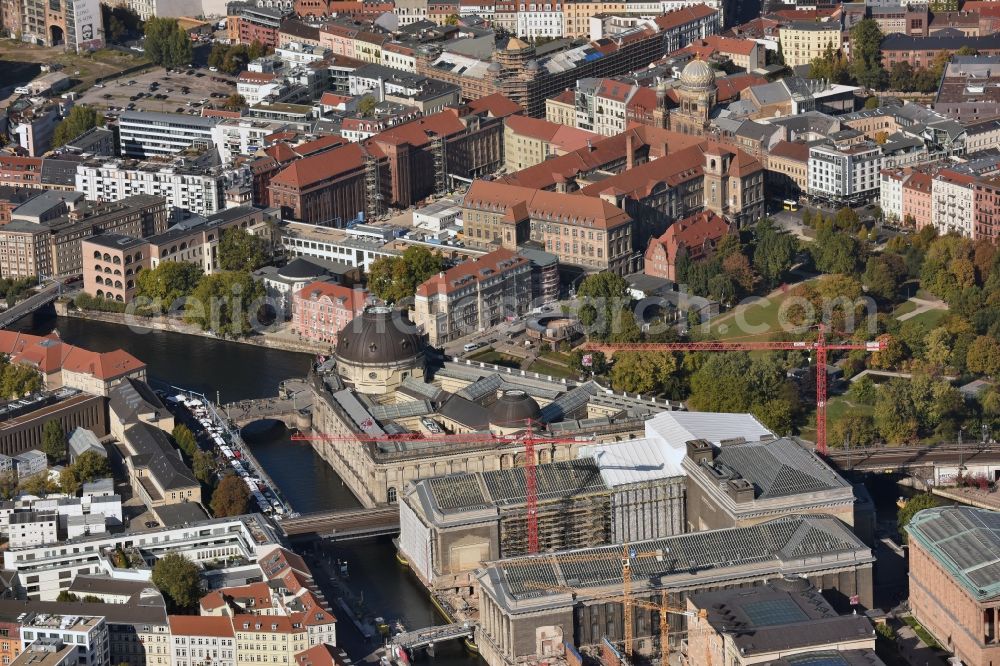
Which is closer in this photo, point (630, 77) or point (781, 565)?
point (781, 565)

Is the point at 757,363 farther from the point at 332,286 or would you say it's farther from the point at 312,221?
the point at 312,221

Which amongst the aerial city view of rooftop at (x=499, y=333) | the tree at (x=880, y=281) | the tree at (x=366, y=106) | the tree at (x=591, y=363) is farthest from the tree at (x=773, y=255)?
the tree at (x=366, y=106)

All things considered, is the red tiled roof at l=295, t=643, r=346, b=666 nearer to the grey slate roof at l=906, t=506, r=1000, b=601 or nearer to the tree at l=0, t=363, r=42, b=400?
the grey slate roof at l=906, t=506, r=1000, b=601

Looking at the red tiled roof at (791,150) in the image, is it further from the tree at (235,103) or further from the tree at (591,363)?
the tree at (235,103)

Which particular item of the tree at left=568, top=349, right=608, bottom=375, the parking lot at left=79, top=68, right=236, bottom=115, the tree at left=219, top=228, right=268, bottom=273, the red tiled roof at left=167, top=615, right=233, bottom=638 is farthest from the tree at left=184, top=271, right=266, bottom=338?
the red tiled roof at left=167, top=615, right=233, bottom=638

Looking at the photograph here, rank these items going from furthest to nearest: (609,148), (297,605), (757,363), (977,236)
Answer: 1. (609,148)
2. (977,236)
3. (757,363)
4. (297,605)

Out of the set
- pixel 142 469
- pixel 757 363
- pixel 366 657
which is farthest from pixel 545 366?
pixel 366 657
